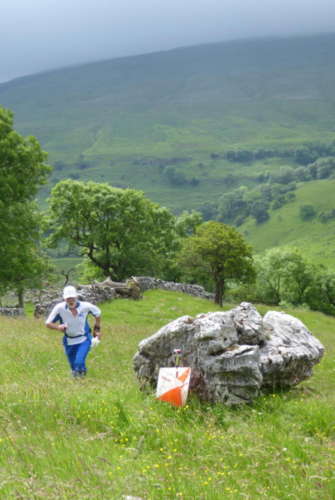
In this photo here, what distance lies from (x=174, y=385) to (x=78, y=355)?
161 inches

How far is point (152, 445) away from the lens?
28.8 ft

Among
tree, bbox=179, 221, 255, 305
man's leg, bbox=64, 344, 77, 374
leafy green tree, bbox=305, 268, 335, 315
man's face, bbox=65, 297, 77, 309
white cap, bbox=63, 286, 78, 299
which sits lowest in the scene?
leafy green tree, bbox=305, 268, 335, 315

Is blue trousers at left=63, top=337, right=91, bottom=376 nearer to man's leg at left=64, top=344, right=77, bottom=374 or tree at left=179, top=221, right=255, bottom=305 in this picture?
man's leg at left=64, top=344, right=77, bottom=374

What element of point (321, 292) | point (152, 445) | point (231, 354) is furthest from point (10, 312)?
point (321, 292)

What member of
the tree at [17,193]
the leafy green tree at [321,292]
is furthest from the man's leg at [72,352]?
the leafy green tree at [321,292]

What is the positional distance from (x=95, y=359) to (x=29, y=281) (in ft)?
109

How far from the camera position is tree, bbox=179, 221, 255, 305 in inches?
2137

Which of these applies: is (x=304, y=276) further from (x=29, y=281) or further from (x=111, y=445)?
(x=111, y=445)

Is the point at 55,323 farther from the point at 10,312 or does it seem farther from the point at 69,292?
the point at 10,312

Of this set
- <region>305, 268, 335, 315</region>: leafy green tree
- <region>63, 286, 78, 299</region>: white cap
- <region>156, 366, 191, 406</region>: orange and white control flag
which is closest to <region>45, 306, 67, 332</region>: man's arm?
<region>63, 286, 78, 299</region>: white cap

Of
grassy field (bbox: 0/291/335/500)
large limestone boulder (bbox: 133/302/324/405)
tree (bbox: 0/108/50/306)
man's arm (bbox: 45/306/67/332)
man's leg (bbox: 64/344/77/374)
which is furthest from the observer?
tree (bbox: 0/108/50/306)

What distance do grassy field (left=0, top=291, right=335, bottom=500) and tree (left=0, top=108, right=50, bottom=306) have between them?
1035 inches

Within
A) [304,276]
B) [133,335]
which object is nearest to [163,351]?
[133,335]

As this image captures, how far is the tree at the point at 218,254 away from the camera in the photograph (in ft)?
178
